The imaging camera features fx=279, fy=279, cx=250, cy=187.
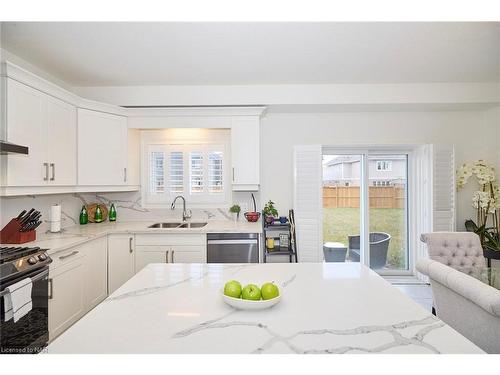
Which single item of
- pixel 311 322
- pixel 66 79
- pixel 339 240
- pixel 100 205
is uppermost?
pixel 66 79

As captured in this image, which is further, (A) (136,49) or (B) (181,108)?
(B) (181,108)

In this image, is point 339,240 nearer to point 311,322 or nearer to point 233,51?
point 233,51

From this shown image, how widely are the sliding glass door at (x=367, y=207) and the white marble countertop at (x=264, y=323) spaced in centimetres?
258

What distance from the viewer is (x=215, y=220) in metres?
3.66

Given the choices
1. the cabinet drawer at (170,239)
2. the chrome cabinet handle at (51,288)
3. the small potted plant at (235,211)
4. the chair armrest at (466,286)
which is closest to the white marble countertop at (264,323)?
the chair armrest at (466,286)

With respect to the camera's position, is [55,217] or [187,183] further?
[187,183]

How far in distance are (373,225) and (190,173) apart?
268cm

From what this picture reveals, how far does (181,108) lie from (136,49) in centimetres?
94

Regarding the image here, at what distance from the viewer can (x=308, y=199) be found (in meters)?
3.54

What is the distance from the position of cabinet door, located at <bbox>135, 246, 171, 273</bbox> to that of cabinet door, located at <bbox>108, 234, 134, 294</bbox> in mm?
62

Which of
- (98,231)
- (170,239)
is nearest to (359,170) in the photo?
(170,239)

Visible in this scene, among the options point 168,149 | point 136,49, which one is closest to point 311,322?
point 136,49

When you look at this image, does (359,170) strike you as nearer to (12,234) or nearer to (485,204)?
(485,204)

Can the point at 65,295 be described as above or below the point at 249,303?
below
